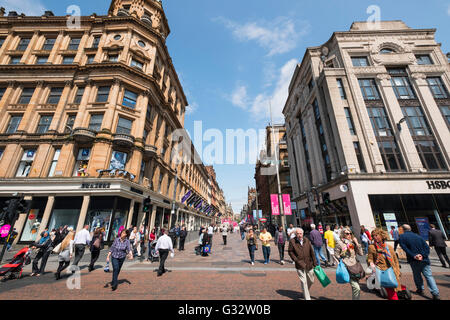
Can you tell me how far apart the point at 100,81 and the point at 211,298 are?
23159mm

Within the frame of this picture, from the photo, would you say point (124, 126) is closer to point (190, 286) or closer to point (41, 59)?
point (41, 59)

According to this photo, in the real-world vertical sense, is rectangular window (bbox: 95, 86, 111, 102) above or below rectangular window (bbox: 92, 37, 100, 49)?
below

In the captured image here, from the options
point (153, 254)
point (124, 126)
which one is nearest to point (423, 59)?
point (153, 254)

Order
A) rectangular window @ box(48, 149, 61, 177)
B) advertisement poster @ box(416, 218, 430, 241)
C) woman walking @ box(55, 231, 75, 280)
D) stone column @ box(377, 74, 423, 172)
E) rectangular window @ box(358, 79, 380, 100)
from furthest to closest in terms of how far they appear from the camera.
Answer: rectangular window @ box(358, 79, 380, 100) < stone column @ box(377, 74, 423, 172) < rectangular window @ box(48, 149, 61, 177) < advertisement poster @ box(416, 218, 430, 241) < woman walking @ box(55, 231, 75, 280)

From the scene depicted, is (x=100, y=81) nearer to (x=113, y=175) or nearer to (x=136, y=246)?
(x=113, y=175)

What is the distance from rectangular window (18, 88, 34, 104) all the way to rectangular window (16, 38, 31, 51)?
21.9ft

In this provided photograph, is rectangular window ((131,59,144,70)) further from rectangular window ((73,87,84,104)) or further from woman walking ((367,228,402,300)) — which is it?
woman walking ((367,228,402,300))

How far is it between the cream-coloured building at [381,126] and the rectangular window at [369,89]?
0.11m

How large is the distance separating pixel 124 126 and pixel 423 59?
125ft

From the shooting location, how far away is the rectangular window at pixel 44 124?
18.4m

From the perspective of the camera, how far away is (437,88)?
21719 millimetres

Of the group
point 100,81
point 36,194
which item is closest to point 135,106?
point 100,81

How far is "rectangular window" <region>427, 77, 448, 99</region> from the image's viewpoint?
70.0ft

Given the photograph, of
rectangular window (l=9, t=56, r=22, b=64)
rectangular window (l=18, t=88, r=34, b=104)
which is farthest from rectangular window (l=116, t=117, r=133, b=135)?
rectangular window (l=9, t=56, r=22, b=64)
